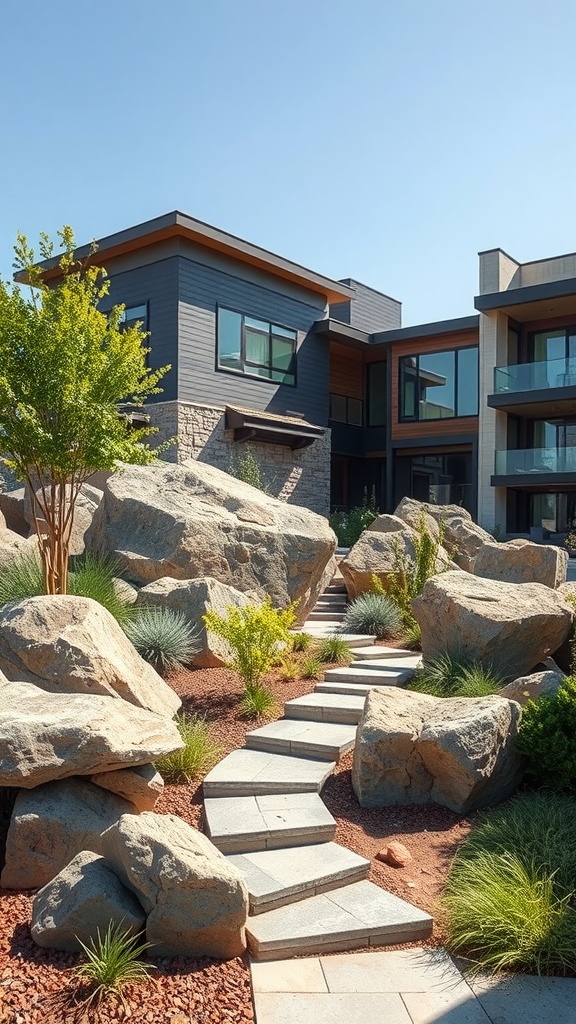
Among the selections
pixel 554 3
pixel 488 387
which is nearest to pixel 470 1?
pixel 554 3

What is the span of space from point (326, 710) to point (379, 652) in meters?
2.13

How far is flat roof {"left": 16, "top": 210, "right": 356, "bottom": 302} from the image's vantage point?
1759cm

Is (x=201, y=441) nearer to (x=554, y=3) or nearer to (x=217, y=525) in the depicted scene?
(x=217, y=525)

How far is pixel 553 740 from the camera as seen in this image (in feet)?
16.6

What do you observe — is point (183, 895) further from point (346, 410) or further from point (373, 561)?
→ point (346, 410)

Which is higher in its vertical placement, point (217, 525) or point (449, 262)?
point (449, 262)

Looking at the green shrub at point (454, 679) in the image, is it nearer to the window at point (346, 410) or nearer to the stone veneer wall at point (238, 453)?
the stone veneer wall at point (238, 453)

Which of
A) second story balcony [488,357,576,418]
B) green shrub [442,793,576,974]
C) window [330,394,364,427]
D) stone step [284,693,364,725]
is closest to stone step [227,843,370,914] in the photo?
green shrub [442,793,576,974]

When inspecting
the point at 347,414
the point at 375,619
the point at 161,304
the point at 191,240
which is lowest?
the point at 375,619

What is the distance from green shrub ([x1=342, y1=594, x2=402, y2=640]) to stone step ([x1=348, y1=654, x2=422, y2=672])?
989 mm

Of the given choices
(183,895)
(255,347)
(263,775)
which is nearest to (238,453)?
(255,347)

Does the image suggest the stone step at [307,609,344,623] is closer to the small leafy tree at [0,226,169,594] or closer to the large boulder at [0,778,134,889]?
the small leafy tree at [0,226,169,594]

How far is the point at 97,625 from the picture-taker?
18.1ft

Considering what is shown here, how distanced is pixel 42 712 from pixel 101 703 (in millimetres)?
395
